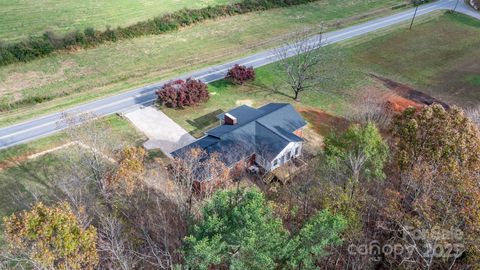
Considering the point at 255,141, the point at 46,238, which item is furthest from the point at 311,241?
the point at 255,141

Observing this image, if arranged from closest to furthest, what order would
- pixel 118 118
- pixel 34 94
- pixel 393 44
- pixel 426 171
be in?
pixel 426 171 → pixel 118 118 → pixel 34 94 → pixel 393 44

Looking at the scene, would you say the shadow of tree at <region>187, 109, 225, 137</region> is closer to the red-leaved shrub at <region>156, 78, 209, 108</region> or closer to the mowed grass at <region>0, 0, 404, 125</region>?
the red-leaved shrub at <region>156, 78, 209, 108</region>

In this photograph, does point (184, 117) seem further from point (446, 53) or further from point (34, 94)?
point (446, 53)

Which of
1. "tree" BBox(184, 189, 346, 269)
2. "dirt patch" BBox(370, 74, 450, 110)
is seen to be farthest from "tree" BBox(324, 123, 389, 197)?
"dirt patch" BBox(370, 74, 450, 110)

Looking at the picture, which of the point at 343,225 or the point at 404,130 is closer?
the point at 343,225

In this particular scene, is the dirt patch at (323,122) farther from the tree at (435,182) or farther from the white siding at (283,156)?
the tree at (435,182)

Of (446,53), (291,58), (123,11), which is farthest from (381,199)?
(123,11)
